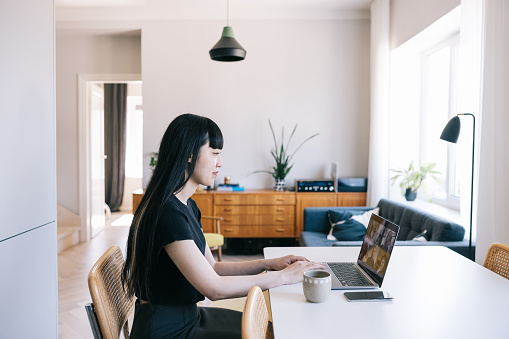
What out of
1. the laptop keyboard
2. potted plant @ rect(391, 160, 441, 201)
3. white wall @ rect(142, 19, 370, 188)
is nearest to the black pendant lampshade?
white wall @ rect(142, 19, 370, 188)

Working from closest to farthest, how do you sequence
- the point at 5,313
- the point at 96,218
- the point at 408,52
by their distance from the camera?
1. the point at 5,313
2. the point at 408,52
3. the point at 96,218

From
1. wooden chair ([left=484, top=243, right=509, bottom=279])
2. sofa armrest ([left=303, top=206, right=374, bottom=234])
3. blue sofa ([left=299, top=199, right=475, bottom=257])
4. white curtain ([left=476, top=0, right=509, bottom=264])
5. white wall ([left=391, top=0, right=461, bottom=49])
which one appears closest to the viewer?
wooden chair ([left=484, top=243, right=509, bottom=279])

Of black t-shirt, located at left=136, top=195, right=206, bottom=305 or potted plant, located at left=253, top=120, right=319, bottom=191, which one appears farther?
potted plant, located at left=253, top=120, right=319, bottom=191

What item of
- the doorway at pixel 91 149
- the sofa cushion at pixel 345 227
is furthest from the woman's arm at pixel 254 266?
the doorway at pixel 91 149

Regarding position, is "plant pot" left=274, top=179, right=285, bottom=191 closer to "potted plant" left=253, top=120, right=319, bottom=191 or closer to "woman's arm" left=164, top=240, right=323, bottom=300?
"potted plant" left=253, top=120, right=319, bottom=191

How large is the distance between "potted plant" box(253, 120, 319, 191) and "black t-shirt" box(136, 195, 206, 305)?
148 inches

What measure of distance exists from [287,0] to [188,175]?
401cm

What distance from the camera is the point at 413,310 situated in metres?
1.34

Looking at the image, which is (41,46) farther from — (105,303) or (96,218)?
(96,218)

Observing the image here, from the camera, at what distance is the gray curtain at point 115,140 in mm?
8555

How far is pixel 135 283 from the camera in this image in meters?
1.45

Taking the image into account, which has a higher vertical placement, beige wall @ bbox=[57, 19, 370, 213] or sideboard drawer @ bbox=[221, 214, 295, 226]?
beige wall @ bbox=[57, 19, 370, 213]

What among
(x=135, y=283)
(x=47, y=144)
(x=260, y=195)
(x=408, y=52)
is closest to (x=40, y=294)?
(x=47, y=144)

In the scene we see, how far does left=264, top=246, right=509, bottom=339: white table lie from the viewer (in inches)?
46.6
